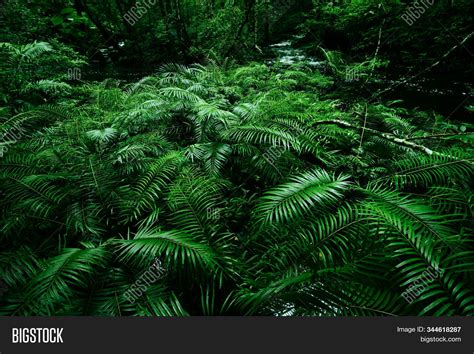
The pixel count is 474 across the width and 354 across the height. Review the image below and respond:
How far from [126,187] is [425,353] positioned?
7.74ft

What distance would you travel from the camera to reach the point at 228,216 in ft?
7.82

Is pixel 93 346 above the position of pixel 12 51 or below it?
below

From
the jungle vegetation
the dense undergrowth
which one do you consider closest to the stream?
the jungle vegetation

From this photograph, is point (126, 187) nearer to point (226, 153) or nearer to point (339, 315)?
point (226, 153)

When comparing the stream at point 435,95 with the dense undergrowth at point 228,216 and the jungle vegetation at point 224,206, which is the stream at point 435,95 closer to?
the jungle vegetation at point 224,206

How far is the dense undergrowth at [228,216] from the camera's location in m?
1.49

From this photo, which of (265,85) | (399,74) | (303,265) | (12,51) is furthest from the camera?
(399,74)

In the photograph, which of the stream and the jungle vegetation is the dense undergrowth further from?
the stream

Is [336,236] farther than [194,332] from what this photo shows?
Yes

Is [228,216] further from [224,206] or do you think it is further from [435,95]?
[435,95]

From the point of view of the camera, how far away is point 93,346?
139 cm

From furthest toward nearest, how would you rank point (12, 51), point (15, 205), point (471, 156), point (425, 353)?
point (12, 51), point (471, 156), point (15, 205), point (425, 353)

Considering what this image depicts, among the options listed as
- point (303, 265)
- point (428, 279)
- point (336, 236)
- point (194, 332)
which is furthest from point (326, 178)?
point (194, 332)

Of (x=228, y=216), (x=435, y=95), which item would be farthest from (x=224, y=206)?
(x=435, y=95)
